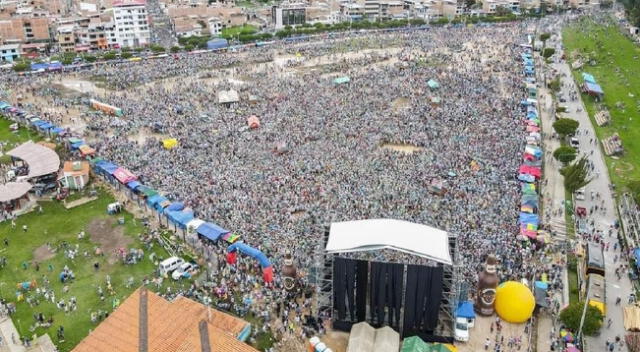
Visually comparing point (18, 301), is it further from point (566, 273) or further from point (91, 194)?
point (566, 273)

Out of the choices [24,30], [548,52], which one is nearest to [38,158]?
[24,30]

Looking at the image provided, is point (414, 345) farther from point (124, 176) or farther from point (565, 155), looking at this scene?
point (565, 155)

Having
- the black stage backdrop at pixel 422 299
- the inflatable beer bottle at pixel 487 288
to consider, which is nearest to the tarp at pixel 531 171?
the inflatable beer bottle at pixel 487 288

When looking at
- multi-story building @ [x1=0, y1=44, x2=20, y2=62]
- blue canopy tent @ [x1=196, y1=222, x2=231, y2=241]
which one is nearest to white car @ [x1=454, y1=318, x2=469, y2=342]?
blue canopy tent @ [x1=196, y1=222, x2=231, y2=241]

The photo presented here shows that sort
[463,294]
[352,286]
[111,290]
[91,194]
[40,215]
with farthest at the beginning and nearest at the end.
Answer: [91,194], [40,215], [111,290], [463,294], [352,286]

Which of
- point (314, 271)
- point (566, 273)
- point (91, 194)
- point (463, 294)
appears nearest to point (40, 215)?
point (91, 194)

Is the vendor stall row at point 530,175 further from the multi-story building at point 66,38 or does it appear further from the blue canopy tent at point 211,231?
the multi-story building at point 66,38

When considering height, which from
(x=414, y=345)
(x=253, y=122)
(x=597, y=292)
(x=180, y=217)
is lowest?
(x=597, y=292)
